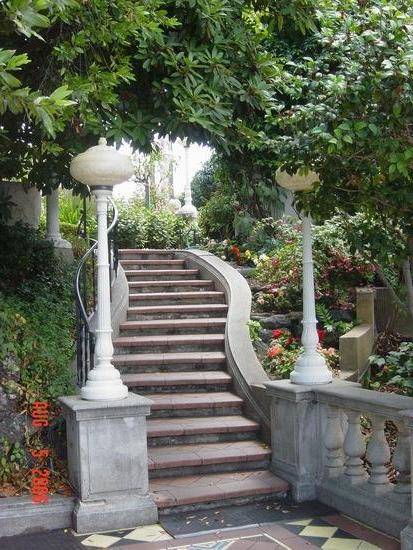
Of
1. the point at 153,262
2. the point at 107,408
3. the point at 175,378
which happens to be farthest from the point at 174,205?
the point at 107,408

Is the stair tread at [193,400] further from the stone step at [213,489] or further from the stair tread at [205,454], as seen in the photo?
the stone step at [213,489]

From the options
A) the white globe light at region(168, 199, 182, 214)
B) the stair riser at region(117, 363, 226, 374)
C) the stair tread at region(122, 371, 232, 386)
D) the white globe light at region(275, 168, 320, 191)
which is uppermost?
the white globe light at region(168, 199, 182, 214)

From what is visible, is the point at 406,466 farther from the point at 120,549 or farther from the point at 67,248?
the point at 67,248

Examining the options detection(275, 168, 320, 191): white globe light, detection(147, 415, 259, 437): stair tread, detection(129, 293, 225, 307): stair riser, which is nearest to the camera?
detection(275, 168, 320, 191): white globe light

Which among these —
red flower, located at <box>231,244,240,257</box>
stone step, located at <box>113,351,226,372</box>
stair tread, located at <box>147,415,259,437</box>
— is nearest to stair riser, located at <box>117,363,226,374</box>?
stone step, located at <box>113,351,226,372</box>

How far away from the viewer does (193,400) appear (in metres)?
6.73

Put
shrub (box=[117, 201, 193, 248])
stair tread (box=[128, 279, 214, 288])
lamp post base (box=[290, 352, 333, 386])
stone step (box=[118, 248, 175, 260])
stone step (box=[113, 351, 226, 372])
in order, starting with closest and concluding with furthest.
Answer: lamp post base (box=[290, 352, 333, 386])
stone step (box=[113, 351, 226, 372])
stair tread (box=[128, 279, 214, 288])
stone step (box=[118, 248, 175, 260])
shrub (box=[117, 201, 193, 248])

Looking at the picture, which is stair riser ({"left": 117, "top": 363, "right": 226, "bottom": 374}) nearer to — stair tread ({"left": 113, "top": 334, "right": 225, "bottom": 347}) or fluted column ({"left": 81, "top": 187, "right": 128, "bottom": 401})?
stair tread ({"left": 113, "top": 334, "right": 225, "bottom": 347})

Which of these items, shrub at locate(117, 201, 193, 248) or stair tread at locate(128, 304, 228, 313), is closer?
stair tread at locate(128, 304, 228, 313)

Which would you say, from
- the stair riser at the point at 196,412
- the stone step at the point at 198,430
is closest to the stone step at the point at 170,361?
the stair riser at the point at 196,412

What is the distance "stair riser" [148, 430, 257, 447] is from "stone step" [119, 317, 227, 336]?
195 cm

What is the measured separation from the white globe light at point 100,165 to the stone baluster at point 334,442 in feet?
8.48

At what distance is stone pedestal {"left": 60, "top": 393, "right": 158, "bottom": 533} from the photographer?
4.88m

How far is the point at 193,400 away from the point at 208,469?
1.02 metres
